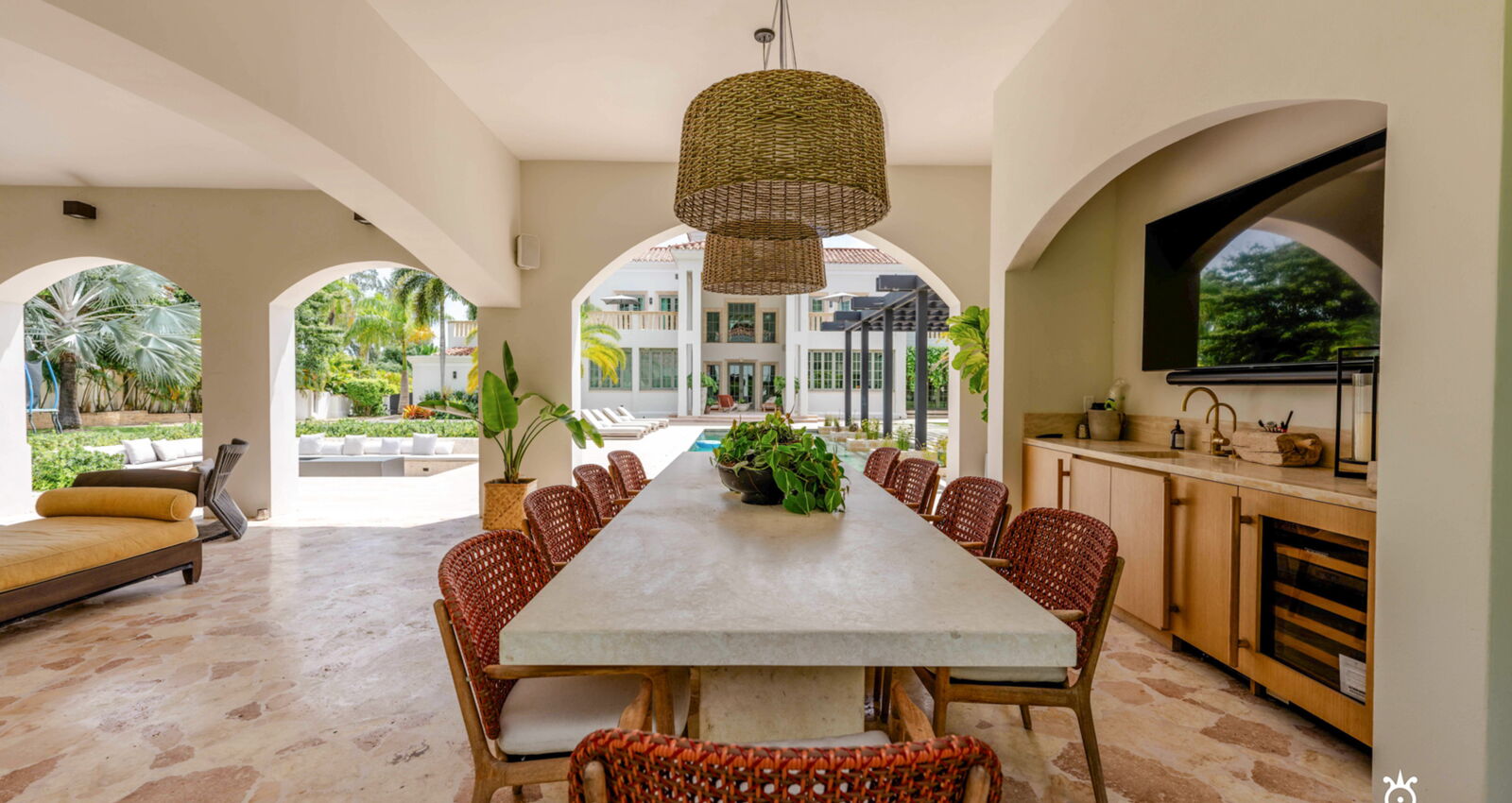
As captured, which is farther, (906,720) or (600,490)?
(600,490)

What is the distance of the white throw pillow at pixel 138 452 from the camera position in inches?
323

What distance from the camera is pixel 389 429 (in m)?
14.2

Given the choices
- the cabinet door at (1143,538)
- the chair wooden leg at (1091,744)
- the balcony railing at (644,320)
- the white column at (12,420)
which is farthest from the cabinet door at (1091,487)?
the balcony railing at (644,320)

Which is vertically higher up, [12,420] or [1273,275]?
[1273,275]

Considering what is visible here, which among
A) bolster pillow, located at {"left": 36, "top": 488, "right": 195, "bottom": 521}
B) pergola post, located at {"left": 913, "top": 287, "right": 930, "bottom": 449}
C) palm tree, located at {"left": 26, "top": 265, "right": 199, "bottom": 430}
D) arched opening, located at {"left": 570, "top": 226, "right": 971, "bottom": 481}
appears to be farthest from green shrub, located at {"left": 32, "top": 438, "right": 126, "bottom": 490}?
arched opening, located at {"left": 570, "top": 226, "right": 971, "bottom": 481}

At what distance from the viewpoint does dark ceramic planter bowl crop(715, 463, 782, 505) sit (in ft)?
7.84

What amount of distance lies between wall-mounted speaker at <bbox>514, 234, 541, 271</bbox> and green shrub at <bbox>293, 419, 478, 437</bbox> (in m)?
8.63

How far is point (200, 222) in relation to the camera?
617 cm

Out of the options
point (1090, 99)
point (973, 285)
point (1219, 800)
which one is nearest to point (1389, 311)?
point (1219, 800)

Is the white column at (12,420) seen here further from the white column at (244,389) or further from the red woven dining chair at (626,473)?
the red woven dining chair at (626,473)

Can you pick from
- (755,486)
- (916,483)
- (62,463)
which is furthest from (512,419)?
(62,463)

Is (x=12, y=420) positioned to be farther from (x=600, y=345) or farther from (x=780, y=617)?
(x=600, y=345)

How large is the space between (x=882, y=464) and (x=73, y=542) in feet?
14.6

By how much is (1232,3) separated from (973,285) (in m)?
Result: 3.67
